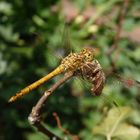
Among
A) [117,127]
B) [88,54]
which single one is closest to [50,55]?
[117,127]

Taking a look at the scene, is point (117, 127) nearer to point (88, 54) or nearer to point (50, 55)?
point (88, 54)

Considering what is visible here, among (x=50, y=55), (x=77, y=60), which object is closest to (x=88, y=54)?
(x=77, y=60)

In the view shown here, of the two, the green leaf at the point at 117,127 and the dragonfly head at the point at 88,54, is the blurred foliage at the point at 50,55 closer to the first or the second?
the green leaf at the point at 117,127

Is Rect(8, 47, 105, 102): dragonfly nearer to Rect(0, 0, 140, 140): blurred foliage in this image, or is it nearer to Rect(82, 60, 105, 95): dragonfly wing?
Rect(82, 60, 105, 95): dragonfly wing

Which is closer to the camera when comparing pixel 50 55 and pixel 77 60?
pixel 77 60

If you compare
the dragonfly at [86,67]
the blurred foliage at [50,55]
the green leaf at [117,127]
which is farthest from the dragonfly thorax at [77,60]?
the blurred foliage at [50,55]

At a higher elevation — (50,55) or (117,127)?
(50,55)

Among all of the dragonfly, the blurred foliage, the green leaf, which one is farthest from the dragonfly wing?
the blurred foliage

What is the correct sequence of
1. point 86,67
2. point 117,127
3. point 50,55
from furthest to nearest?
point 50,55 < point 117,127 < point 86,67

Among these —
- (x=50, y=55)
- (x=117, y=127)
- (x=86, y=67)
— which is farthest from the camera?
(x=50, y=55)
